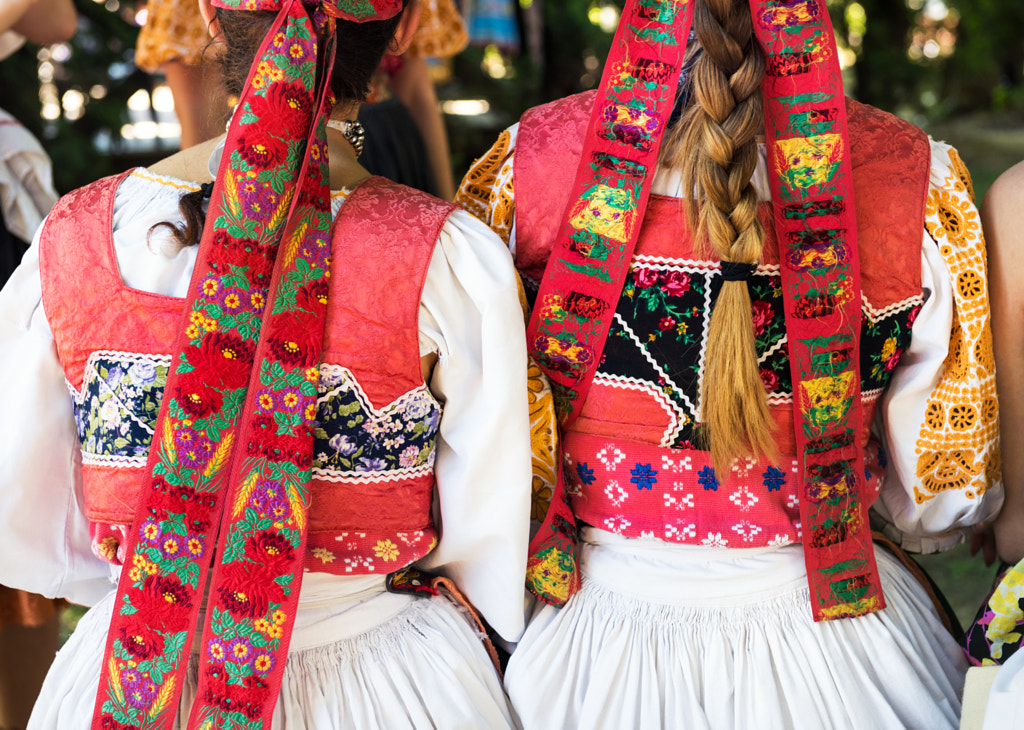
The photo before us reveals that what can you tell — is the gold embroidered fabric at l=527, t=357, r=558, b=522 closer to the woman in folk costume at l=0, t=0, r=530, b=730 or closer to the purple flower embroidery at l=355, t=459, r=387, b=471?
the woman in folk costume at l=0, t=0, r=530, b=730

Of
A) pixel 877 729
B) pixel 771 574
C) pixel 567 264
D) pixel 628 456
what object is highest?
pixel 567 264

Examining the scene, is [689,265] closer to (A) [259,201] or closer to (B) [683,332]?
(B) [683,332]

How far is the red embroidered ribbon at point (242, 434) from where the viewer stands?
1.02 metres

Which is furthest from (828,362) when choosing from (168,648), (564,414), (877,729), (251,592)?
(168,648)

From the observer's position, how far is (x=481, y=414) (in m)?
1.12

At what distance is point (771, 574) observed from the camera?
1195 mm

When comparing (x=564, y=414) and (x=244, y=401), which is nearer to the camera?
(x=244, y=401)

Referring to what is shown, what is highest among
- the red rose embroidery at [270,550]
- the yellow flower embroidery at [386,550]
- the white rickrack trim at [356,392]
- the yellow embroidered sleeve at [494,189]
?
the yellow embroidered sleeve at [494,189]

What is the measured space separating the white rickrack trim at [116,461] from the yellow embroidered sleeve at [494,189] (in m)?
0.52

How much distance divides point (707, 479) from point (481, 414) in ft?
0.96

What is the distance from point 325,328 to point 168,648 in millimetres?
383

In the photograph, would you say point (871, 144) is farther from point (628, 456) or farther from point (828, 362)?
point (628, 456)

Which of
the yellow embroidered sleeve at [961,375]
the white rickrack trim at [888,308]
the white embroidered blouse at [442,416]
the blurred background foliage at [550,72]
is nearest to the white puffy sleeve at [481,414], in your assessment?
the white embroidered blouse at [442,416]

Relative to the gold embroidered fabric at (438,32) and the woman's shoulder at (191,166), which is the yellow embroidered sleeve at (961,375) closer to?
the woman's shoulder at (191,166)
